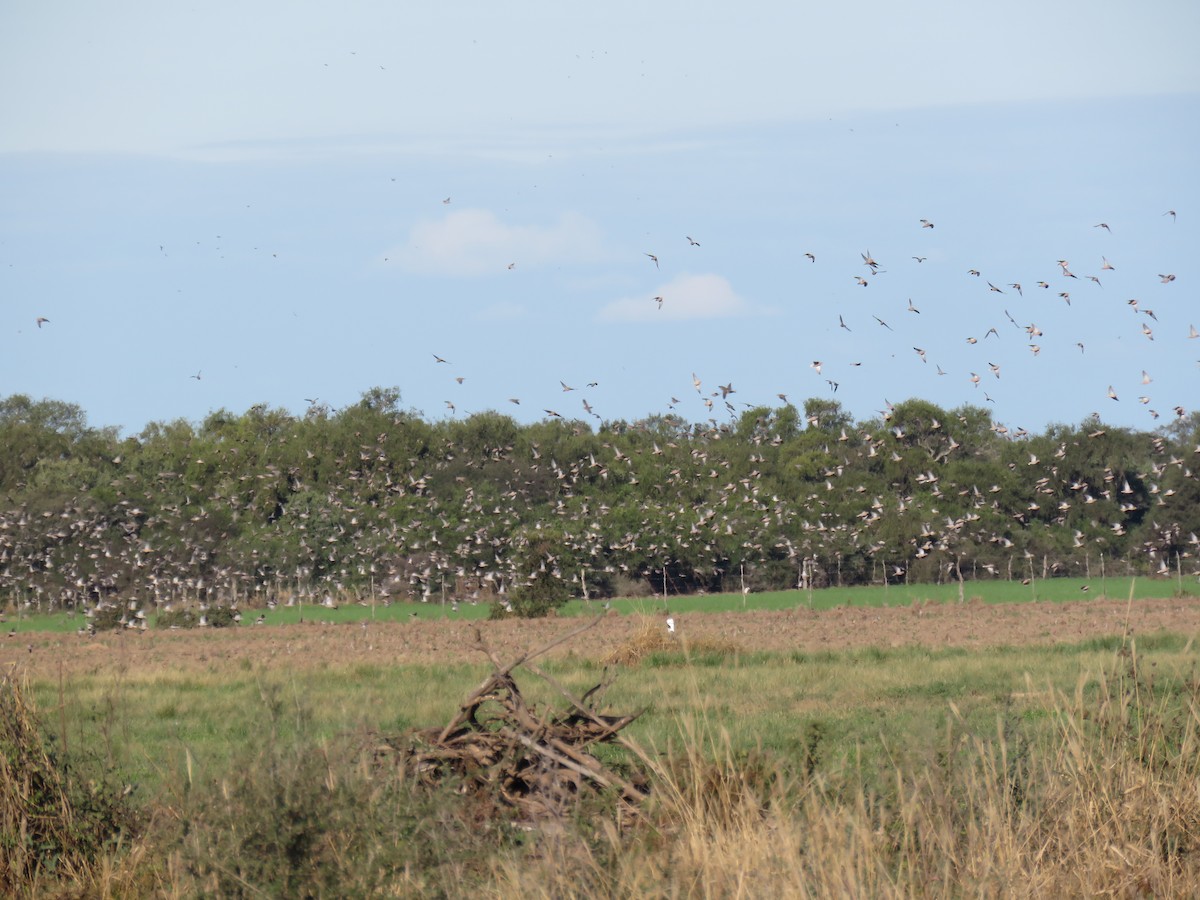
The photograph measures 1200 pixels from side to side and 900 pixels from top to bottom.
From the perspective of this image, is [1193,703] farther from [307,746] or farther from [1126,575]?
[1126,575]

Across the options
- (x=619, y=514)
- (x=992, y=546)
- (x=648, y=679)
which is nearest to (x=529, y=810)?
(x=648, y=679)

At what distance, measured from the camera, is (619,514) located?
189 ft

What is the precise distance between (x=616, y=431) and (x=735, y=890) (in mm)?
71012

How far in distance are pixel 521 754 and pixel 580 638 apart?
21787mm

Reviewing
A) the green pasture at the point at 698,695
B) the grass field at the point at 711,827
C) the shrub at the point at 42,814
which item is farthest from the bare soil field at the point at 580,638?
the grass field at the point at 711,827

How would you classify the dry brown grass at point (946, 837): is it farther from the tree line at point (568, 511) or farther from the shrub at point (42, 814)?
the tree line at point (568, 511)

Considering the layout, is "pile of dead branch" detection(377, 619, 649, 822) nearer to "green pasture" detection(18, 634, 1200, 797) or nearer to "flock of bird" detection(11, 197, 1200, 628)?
"green pasture" detection(18, 634, 1200, 797)

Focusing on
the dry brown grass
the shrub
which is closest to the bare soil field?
the shrub

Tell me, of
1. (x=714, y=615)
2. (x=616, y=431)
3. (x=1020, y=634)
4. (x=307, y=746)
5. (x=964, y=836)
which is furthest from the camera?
(x=616, y=431)

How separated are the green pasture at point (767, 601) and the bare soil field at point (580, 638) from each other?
3.98 m

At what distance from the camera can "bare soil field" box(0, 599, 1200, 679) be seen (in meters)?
23.4

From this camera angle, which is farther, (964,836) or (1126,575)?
(1126,575)

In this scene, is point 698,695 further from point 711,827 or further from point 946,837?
point 946,837

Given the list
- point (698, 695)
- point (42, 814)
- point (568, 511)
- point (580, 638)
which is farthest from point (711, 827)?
point (568, 511)
